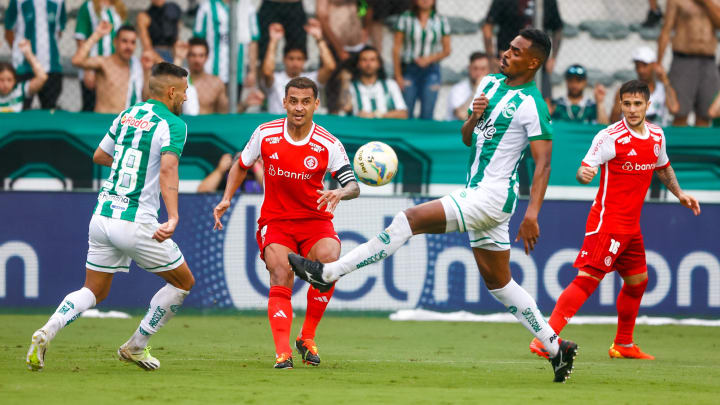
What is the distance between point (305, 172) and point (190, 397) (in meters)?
2.51

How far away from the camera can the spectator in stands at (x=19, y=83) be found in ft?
40.4

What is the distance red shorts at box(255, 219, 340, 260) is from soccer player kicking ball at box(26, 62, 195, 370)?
81 centimetres

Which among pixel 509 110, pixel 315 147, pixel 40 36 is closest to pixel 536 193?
pixel 509 110

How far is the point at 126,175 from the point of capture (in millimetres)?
6941

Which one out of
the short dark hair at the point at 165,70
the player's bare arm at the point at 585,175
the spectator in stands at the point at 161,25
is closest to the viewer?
the short dark hair at the point at 165,70

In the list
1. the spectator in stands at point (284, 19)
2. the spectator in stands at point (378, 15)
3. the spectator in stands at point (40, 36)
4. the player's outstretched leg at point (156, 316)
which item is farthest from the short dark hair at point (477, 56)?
the player's outstretched leg at point (156, 316)

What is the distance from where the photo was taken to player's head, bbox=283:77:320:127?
24.5 ft

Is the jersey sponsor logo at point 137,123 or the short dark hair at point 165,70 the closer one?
the jersey sponsor logo at point 137,123

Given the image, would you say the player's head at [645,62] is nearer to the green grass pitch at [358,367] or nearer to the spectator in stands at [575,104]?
the spectator in stands at [575,104]

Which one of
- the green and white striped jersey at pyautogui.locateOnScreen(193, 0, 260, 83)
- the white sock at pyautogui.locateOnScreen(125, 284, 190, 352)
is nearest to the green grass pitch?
the white sock at pyautogui.locateOnScreen(125, 284, 190, 352)

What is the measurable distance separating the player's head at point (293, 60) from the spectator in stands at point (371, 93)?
0.71 metres

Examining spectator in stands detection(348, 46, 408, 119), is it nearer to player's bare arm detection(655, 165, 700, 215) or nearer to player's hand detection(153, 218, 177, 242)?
player's bare arm detection(655, 165, 700, 215)

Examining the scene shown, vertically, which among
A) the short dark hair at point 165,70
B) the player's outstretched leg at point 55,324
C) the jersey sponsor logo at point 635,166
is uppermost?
the short dark hair at point 165,70

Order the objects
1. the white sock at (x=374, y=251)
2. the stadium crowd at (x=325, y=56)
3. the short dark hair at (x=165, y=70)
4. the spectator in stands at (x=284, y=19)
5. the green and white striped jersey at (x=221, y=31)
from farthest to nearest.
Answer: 1. the spectator in stands at (x=284, y=19)
2. the green and white striped jersey at (x=221, y=31)
3. the stadium crowd at (x=325, y=56)
4. the short dark hair at (x=165, y=70)
5. the white sock at (x=374, y=251)
